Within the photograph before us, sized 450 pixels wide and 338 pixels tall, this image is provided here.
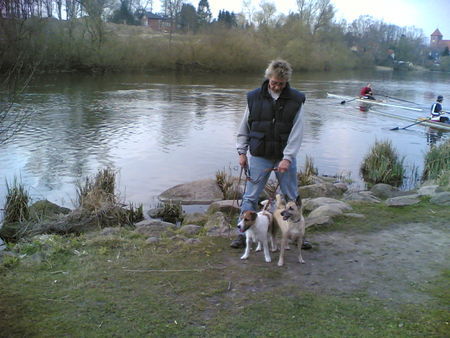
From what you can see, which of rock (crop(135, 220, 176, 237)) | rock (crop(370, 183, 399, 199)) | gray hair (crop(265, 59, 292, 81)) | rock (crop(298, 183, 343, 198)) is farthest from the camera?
rock (crop(370, 183, 399, 199))

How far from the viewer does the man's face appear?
207 inches

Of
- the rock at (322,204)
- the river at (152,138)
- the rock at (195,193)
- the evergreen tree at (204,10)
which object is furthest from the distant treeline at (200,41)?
the rock at (322,204)

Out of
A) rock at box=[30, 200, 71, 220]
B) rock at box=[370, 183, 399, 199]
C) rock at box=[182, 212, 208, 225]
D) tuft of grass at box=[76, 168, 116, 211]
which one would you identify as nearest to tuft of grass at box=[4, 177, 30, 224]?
rock at box=[30, 200, 71, 220]

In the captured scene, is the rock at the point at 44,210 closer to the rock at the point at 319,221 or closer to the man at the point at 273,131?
the man at the point at 273,131

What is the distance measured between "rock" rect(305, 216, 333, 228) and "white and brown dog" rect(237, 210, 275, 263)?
57.2 inches

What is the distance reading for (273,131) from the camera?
18.1 feet

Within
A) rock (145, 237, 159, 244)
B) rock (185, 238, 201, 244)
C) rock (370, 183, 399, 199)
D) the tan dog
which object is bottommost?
rock (370, 183, 399, 199)

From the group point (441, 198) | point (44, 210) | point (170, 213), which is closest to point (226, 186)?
point (170, 213)

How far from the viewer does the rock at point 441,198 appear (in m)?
8.28

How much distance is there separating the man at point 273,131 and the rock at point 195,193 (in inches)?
198

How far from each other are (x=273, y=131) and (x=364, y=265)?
1.95 metres

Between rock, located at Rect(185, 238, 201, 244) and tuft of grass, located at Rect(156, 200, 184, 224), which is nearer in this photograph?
rock, located at Rect(185, 238, 201, 244)

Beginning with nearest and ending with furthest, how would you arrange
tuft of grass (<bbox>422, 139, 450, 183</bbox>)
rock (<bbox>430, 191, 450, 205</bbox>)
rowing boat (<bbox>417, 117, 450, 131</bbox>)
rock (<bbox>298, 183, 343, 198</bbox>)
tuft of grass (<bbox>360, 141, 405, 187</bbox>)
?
rock (<bbox>430, 191, 450, 205</bbox>)
rock (<bbox>298, 183, 343, 198</bbox>)
tuft of grass (<bbox>422, 139, 450, 183</bbox>)
tuft of grass (<bbox>360, 141, 405, 187</bbox>)
rowing boat (<bbox>417, 117, 450, 131</bbox>)

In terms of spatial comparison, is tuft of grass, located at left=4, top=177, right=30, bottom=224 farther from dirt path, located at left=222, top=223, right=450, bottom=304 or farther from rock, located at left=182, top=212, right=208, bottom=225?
dirt path, located at left=222, top=223, right=450, bottom=304
